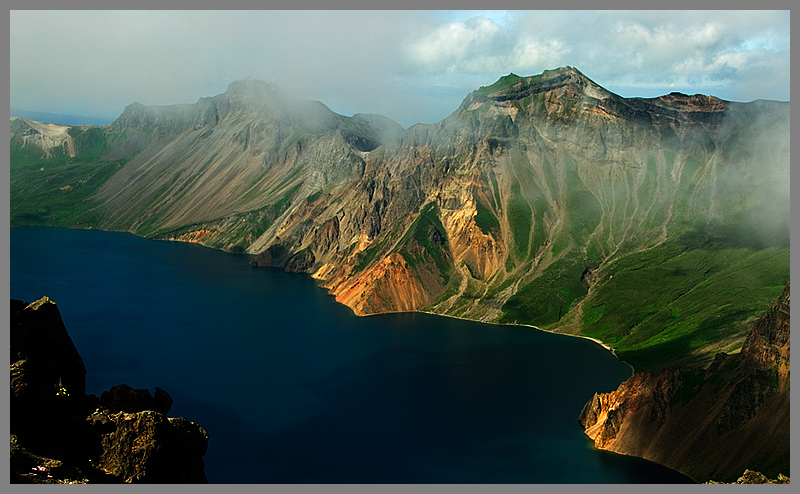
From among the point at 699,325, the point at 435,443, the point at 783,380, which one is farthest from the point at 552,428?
the point at 699,325

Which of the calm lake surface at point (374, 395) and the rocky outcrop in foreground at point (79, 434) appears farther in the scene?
the calm lake surface at point (374, 395)

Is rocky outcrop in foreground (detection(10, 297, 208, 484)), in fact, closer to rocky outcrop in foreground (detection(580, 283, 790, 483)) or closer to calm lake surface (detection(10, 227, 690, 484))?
calm lake surface (detection(10, 227, 690, 484))

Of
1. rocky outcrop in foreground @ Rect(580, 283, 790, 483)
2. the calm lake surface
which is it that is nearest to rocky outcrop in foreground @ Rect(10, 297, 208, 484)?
→ the calm lake surface

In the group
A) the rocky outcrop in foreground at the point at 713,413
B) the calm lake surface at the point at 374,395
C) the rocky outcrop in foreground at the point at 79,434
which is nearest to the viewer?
the rocky outcrop in foreground at the point at 79,434

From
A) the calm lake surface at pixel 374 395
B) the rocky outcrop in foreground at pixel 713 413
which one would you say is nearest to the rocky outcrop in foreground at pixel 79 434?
the calm lake surface at pixel 374 395

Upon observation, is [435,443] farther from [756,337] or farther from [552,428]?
[756,337]

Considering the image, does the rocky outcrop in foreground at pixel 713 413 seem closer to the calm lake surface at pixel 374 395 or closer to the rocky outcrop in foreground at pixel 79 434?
the calm lake surface at pixel 374 395

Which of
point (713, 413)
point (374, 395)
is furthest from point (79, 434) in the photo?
point (713, 413)
